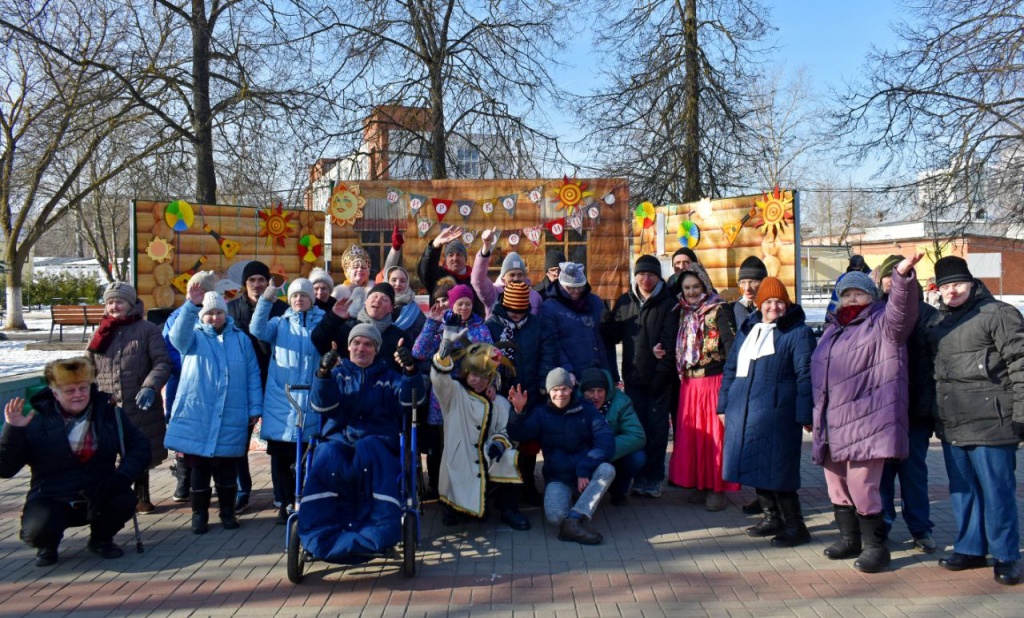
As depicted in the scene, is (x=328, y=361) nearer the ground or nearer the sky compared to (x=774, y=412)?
nearer the sky

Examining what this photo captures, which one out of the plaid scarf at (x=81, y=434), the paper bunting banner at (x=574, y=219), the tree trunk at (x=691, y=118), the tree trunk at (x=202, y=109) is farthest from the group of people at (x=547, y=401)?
the tree trunk at (x=691, y=118)

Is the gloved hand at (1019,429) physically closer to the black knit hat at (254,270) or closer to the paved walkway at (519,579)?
the paved walkway at (519,579)

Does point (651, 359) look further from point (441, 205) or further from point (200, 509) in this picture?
point (441, 205)

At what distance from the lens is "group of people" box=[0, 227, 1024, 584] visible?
4453mm

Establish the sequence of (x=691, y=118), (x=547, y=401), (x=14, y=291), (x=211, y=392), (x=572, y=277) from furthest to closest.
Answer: (x=14, y=291), (x=691, y=118), (x=572, y=277), (x=547, y=401), (x=211, y=392)

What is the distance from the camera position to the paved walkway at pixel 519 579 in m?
4.05

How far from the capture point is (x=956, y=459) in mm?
4504

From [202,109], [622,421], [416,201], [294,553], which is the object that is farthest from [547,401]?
[202,109]

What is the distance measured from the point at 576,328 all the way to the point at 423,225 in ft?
22.8

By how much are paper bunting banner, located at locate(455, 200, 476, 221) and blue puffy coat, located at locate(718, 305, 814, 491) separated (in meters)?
8.09

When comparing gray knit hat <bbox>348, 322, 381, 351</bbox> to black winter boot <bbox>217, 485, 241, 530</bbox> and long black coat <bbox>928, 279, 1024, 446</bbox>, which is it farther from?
long black coat <bbox>928, 279, 1024, 446</bbox>

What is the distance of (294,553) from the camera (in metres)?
4.32

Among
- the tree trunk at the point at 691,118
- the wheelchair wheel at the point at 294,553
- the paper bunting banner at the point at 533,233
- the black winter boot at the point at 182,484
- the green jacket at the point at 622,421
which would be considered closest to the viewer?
the wheelchair wheel at the point at 294,553

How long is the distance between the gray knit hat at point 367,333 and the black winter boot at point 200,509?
1.66m
